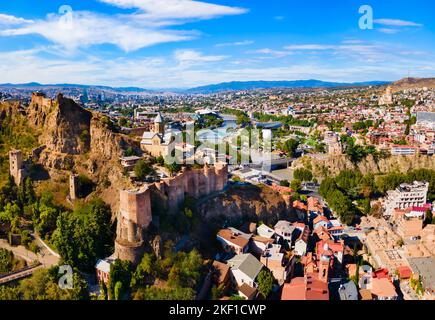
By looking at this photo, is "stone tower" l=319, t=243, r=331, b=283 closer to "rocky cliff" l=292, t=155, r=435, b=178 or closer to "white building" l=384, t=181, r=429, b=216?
"white building" l=384, t=181, r=429, b=216

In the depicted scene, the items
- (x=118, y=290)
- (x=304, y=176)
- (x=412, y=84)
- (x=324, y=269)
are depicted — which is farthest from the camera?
(x=412, y=84)

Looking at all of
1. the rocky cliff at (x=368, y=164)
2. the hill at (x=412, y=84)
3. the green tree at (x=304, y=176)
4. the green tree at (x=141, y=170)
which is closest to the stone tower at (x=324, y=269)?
the green tree at (x=141, y=170)

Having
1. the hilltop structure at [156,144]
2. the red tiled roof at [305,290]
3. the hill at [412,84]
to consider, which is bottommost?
the red tiled roof at [305,290]

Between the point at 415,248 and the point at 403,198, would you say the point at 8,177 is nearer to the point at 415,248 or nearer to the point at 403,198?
the point at 415,248

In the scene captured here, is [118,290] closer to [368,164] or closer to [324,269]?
[324,269]

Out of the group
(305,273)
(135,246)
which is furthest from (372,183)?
(135,246)

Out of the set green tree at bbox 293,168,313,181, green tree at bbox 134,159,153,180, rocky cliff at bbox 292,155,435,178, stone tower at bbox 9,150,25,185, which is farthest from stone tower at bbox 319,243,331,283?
rocky cliff at bbox 292,155,435,178

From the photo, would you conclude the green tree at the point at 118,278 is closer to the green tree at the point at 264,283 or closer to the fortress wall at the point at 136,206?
the fortress wall at the point at 136,206

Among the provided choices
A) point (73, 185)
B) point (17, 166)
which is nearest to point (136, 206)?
point (73, 185)
